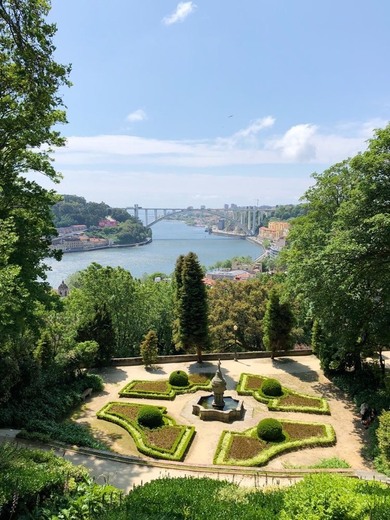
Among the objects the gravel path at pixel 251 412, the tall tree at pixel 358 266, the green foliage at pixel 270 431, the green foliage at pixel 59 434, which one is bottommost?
the gravel path at pixel 251 412

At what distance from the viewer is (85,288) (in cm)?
2909

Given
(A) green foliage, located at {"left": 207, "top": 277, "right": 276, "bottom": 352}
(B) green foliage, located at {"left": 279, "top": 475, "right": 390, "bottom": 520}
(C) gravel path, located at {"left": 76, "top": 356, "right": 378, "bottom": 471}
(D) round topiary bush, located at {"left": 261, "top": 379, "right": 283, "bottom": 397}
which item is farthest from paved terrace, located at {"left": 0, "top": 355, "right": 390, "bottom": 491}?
(A) green foliage, located at {"left": 207, "top": 277, "right": 276, "bottom": 352}

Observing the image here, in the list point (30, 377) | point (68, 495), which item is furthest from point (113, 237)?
point (68, 495)

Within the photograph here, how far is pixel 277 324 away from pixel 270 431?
10.4m

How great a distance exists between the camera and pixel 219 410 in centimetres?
1734

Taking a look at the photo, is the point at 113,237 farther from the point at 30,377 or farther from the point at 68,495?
the point at 68,495

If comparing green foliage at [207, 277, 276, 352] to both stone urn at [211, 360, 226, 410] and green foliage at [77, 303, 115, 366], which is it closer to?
green foliage at [77, 303, 115, 366]

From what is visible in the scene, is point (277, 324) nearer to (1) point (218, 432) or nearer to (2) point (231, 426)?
(2) point (231, 426)

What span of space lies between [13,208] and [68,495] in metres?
9.68

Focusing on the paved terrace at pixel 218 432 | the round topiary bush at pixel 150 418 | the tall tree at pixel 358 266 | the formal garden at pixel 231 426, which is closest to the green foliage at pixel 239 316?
the paved terrace at pixel 218 432

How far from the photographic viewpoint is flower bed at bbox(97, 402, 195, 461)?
13911mm

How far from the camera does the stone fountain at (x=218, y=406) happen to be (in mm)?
17094

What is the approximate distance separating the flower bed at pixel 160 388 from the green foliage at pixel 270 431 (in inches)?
213

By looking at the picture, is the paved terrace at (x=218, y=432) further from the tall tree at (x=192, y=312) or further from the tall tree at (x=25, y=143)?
the tall tree at (x=25, y=143)
